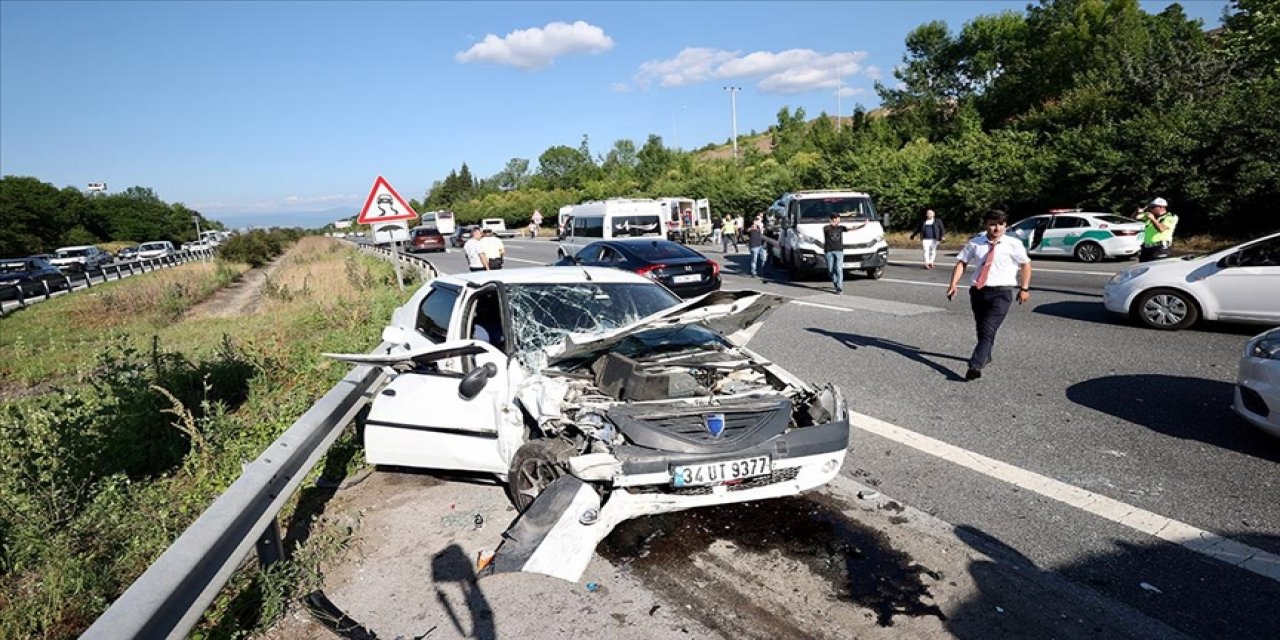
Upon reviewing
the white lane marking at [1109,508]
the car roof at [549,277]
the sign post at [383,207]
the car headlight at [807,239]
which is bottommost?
the white lane marking at [1109,508]

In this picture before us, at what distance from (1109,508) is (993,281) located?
3113 millimetres

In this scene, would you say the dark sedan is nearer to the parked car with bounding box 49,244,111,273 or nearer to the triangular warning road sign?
the triangular warning road sign

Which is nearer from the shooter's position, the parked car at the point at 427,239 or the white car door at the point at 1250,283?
the white car door at the point at 1250,283

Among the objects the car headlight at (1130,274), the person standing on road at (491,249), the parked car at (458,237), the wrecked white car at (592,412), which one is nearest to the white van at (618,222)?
the person standing on road at (491,249)

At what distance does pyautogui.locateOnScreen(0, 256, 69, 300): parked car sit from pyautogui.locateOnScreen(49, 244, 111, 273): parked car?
24.6 ft

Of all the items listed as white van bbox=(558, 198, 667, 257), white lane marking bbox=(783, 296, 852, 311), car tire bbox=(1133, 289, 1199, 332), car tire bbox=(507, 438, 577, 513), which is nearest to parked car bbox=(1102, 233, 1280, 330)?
car tire bbox=(1133, 289, 1199, 332)

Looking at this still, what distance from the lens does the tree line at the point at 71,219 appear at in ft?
211

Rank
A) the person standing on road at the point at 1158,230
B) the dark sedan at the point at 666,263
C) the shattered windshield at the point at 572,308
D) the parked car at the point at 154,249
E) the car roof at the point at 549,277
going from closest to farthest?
the shattered windshield at the point at 572,308 → the car roof at the point at 549,277 → the person standing on road at the point at 1158,230 → the dark sedan at the point at 666,263 → the parked car at the point at 154,249

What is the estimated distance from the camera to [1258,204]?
17.3 meters

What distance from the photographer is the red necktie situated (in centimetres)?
657

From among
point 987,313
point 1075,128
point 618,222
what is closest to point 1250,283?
point 987,313

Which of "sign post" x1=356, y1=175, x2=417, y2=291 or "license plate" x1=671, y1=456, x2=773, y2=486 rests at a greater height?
"sign post" x1=356, y1=175, x2=417, y2=291

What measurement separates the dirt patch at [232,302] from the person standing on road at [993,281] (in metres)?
17.5

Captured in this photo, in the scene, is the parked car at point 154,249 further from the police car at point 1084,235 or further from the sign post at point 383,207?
the police car at point 1084,235
